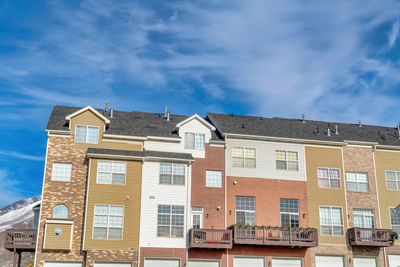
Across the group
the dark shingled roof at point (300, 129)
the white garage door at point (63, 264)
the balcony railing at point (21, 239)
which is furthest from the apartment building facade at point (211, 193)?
the balcony railing at point (21, 239)

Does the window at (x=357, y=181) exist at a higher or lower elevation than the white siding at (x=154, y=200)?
higher

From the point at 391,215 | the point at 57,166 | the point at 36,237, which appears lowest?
the point at 36,237

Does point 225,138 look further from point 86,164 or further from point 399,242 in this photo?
point 399,242

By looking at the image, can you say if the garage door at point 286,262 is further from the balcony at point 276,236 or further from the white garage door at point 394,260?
the white garage door at point 394,260

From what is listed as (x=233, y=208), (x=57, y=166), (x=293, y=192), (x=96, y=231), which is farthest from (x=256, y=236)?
(x=57, y=166)

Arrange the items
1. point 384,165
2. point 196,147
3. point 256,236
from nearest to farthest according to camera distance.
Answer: point 256,236, point 196,147, point 384,165

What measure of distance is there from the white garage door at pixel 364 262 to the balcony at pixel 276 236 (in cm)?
415

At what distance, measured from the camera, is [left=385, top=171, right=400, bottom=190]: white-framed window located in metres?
37.4

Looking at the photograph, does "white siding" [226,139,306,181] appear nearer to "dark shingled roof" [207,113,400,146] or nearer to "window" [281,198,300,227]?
"dark shingled roof" [207,113,400,146]

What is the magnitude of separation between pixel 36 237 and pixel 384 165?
26.6m

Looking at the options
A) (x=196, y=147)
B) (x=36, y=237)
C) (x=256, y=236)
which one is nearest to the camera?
(x=36, y=237)

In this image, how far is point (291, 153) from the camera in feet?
120

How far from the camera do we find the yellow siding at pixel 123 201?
30422 mm

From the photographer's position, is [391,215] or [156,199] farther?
[391,215]
